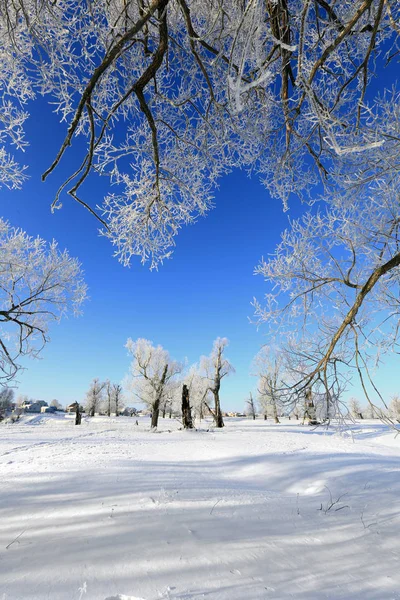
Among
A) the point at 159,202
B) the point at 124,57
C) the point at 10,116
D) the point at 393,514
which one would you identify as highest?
the point at 124,57

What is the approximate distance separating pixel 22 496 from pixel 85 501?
2.45ft

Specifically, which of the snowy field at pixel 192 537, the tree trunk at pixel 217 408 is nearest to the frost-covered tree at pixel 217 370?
the tree trunk at pixel 217 408

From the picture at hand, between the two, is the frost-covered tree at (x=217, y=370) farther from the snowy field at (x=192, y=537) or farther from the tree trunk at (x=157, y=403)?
the snowy field at (x=192, y=537)

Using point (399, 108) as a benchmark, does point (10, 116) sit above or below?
above

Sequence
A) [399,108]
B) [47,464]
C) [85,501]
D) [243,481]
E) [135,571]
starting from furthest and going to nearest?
[47,464] < [243,481] < [85,501] < [399,108] < [135,571]

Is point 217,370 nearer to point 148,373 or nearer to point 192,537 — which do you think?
point 148,373

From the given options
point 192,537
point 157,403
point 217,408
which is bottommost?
point 192,537

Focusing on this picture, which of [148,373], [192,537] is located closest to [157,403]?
[148,373]

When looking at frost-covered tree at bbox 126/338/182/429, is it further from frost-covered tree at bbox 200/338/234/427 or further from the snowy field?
the snowy field

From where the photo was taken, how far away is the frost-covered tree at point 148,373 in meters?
26.9

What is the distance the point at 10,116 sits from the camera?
342cm

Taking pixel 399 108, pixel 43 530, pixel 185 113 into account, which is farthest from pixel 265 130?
pixel 43 530

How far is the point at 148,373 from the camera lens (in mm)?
29344

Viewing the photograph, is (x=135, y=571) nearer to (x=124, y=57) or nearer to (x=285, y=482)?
(x=285, y=482)
